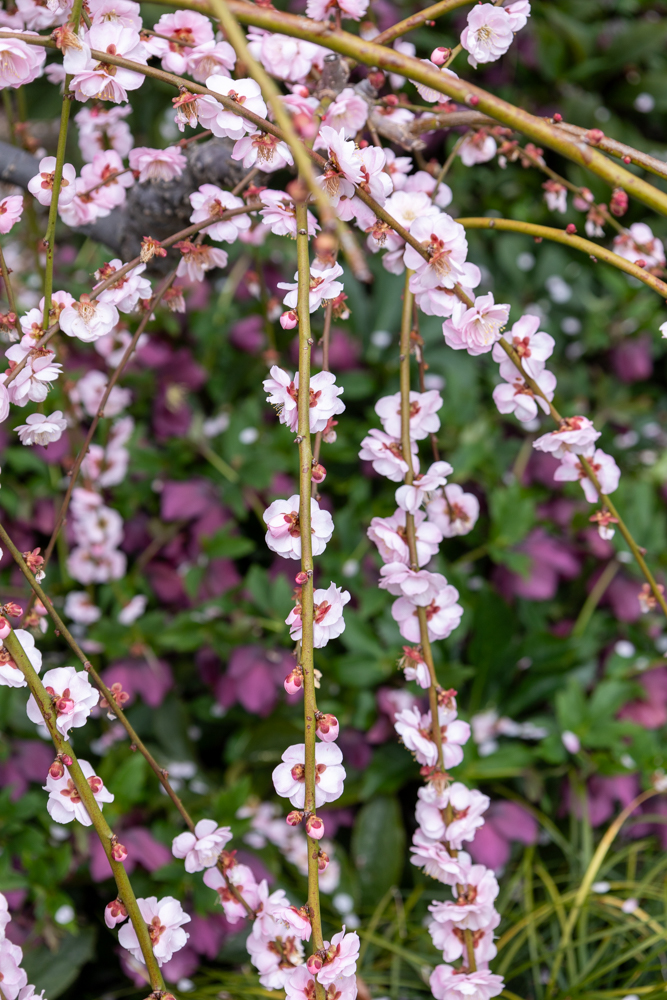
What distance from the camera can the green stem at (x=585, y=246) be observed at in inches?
22.2

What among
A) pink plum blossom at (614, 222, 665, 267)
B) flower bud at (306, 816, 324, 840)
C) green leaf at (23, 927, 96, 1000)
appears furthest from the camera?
green leaf at (23, 927, 96, 1000)

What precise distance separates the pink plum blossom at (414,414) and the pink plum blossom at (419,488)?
0.20 feet

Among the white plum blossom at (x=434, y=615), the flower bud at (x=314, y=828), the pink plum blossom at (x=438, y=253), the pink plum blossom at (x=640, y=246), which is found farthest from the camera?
the pink plum blossom at (x=640, y=246)

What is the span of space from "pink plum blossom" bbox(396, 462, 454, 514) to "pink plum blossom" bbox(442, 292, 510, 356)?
101mm

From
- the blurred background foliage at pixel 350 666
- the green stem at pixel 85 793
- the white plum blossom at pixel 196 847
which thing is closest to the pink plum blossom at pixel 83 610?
the blurred background foliage at pixel 350 666

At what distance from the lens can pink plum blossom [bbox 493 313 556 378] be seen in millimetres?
675

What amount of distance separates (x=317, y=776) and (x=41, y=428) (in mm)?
347

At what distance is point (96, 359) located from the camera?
1582 mm

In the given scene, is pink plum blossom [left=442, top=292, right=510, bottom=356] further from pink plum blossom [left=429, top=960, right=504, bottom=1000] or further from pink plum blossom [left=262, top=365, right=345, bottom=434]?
pink plum blossom [left=429, top=960, right=504, bottom=1000]

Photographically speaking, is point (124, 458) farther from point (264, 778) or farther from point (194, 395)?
point (264, 778)

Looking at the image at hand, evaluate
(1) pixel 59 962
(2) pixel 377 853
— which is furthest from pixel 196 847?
(2) pixel 377 853

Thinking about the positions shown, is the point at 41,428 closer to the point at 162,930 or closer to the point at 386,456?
the point at 386,456

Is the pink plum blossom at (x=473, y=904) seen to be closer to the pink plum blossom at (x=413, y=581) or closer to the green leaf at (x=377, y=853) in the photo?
the pink plum blossom at (x=413, y=581)

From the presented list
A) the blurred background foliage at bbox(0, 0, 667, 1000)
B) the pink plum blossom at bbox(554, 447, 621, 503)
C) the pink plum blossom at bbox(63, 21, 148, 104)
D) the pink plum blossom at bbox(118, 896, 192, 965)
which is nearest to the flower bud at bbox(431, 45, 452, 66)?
the pink plum blossom at bbox(63, 21, 148, 104)
